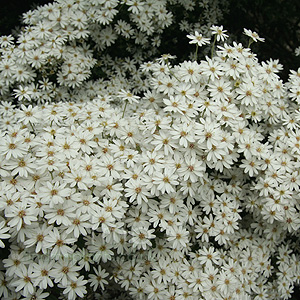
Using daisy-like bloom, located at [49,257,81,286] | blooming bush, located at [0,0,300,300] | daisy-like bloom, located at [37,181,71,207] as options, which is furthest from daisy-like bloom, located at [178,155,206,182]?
daisy-like bloom, located at [49,257,81,286]

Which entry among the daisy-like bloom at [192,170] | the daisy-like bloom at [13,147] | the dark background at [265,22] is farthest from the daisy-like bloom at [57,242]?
the dark background at [265,22]

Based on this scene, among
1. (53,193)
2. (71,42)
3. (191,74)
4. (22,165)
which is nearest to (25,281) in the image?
(53,193)

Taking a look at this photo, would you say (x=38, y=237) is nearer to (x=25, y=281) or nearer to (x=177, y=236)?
(x=25, y=281)

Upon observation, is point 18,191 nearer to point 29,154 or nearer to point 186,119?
point 29,154

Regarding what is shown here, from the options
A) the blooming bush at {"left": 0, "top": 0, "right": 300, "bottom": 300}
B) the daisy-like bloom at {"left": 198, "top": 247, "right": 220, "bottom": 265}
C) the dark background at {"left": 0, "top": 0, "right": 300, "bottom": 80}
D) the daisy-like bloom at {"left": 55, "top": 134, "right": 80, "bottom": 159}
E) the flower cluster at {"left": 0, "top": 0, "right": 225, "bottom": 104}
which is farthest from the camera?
the dark background at {"left": 0, "top": 0, "right": 300, "bottom": 80}

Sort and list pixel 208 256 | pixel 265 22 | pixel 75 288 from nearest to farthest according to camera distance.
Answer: pixel 75 288 < pixel 208 256 < pixel 265 22

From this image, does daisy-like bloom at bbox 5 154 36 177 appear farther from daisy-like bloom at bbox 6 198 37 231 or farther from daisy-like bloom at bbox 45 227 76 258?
daisy-like bloom at bbox 45 227 76 258

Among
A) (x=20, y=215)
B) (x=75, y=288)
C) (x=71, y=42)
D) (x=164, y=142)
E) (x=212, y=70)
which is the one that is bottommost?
(x=75, y=288)

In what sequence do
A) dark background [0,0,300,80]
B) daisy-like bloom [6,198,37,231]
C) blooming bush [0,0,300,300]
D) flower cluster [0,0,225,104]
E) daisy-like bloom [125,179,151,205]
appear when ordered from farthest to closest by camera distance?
dark background [0,0,300,80] → flower cluster [0,0,225,104] → daisy-like bloom [125,179,151,205] → blooming bush [0,0,300,300] → daisy-like bloom [6,198,37,231]
